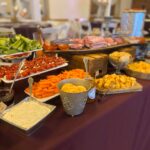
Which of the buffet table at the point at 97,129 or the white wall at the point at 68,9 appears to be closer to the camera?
the buffet table at the point at 97,129

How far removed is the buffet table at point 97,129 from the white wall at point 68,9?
334 centimetres

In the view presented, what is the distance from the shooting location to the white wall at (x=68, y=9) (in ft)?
13.3

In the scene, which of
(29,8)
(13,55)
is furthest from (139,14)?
(29,8)

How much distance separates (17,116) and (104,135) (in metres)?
0.34

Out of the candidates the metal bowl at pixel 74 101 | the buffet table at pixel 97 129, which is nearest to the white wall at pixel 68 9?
the buffet table at pixel 97 129

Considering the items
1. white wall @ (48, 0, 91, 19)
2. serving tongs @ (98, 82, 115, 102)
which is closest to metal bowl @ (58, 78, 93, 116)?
serving tongs @ (98, 82, 115, 102)

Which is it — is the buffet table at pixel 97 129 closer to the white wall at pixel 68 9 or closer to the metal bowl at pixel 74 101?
the metal bowl at pixel 74 101

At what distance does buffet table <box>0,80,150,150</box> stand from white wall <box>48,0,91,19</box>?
Result: 334 cm

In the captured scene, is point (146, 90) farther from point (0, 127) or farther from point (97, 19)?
point (97, 19)

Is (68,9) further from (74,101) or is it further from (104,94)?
(74,101)

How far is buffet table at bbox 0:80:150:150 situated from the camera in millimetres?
609

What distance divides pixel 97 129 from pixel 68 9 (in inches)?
154

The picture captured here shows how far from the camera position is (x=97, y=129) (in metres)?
0.74

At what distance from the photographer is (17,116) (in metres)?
0.67
